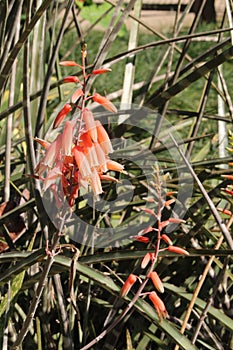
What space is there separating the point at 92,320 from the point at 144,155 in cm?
34

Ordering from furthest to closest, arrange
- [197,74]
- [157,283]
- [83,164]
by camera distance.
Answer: [197,74]
[157,283]
[83,164]

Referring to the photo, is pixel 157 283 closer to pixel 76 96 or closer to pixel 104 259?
pixel 104 259

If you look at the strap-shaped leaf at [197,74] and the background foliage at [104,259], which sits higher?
the strap-shaped leaf at [197,74]

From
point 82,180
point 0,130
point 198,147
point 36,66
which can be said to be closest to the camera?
point 82,180

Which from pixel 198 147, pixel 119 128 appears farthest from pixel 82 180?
pixel 198 147

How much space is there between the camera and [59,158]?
84 centimetres

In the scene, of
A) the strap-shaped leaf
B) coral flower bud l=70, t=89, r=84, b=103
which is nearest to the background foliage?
the strap-shaped leaf

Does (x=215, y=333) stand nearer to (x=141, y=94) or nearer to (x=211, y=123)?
(x=141, y=94)

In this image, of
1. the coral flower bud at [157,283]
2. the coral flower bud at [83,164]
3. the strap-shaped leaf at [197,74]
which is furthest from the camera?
the strap-shaped leaf at [197,74]

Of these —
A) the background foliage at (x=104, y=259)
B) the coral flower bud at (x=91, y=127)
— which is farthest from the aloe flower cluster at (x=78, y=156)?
the background foliage at (x=104, y=259)

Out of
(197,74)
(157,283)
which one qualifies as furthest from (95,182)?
(197,74)

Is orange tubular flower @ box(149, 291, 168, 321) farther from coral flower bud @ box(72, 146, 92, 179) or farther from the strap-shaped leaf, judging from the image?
the strap-shaped leaf

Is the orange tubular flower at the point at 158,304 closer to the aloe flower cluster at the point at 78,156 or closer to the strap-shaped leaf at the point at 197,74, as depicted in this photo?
the aloe flower cluster at the point at 78,156

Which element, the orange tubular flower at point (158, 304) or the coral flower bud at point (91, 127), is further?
the orange tubular flower at point (158, 304)
